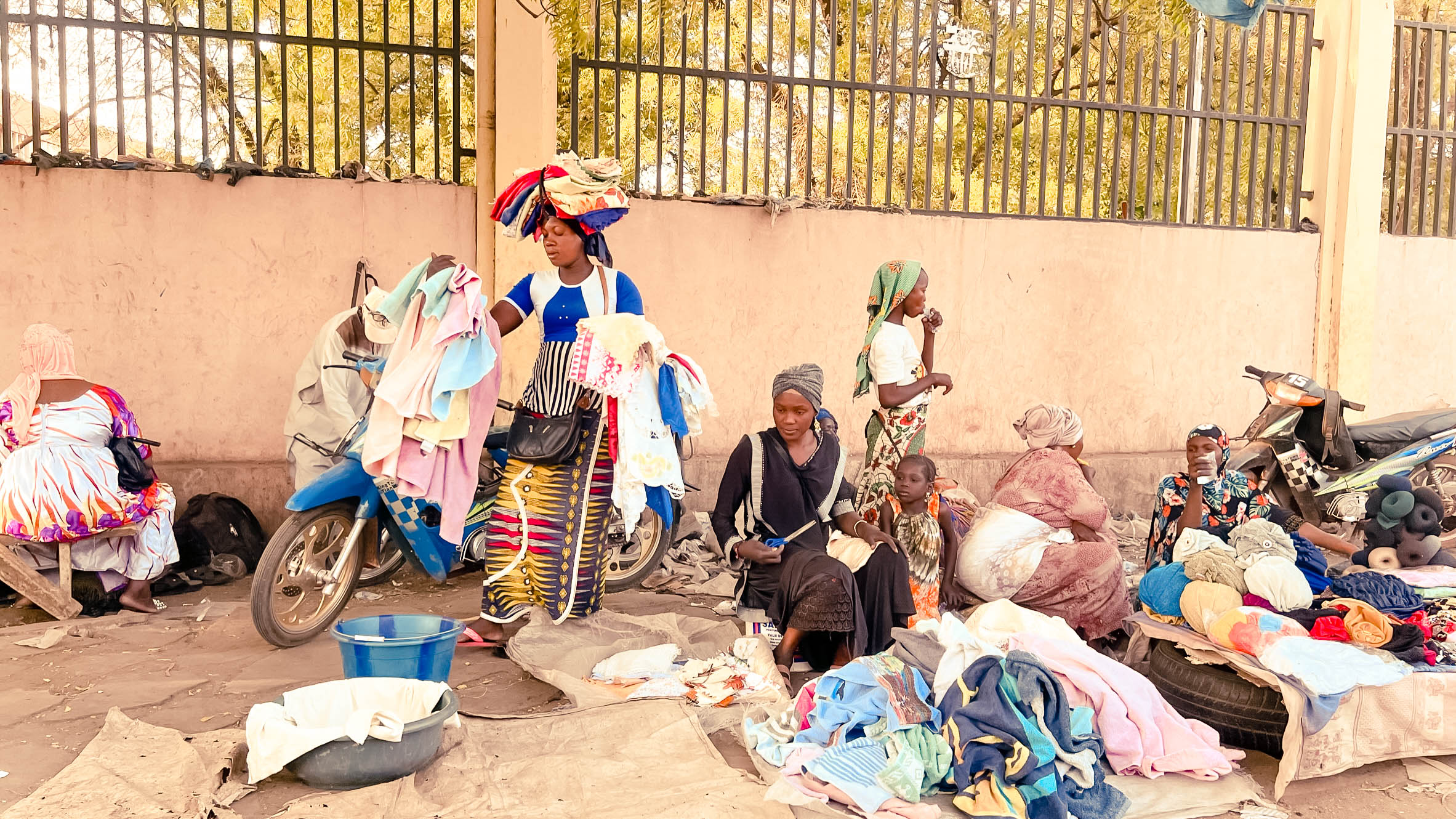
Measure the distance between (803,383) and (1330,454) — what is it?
3.64 metres

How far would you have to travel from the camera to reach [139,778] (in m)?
3.19

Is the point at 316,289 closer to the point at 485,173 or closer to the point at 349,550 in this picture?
the point at 485,173

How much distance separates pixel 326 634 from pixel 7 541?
5.19 ft

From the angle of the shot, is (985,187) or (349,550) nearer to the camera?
(349,550)

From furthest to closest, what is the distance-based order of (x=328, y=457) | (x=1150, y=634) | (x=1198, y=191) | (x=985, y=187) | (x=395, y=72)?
(x=1198, y=191) → (x=985, y=187) → (x=395, y=72) → (x=328, y=457) → (x=1150, y=634)

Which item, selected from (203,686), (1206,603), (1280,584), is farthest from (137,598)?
(1280,584)

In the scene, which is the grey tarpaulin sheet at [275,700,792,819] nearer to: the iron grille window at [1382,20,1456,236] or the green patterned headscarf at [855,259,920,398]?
the green patterned headscarf at [855,259,920,398]

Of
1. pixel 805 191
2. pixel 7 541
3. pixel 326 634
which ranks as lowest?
pixel 326 634

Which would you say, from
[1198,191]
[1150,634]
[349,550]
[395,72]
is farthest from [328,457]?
[1198,191]

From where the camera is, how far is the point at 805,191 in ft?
23.8

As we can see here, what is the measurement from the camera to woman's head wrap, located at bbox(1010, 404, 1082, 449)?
5.10 m

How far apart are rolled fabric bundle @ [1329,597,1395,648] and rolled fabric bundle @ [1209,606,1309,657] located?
0.46 ft

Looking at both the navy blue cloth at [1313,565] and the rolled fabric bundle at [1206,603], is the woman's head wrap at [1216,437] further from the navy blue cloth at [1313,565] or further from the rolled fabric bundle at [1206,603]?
the rolled fabric bundle at [1206,603]

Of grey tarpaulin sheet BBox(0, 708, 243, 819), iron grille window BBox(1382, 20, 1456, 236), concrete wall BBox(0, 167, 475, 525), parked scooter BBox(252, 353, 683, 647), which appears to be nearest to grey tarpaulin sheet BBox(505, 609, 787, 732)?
Answer: parked scooter BBox(252, 353, 683, 647)
